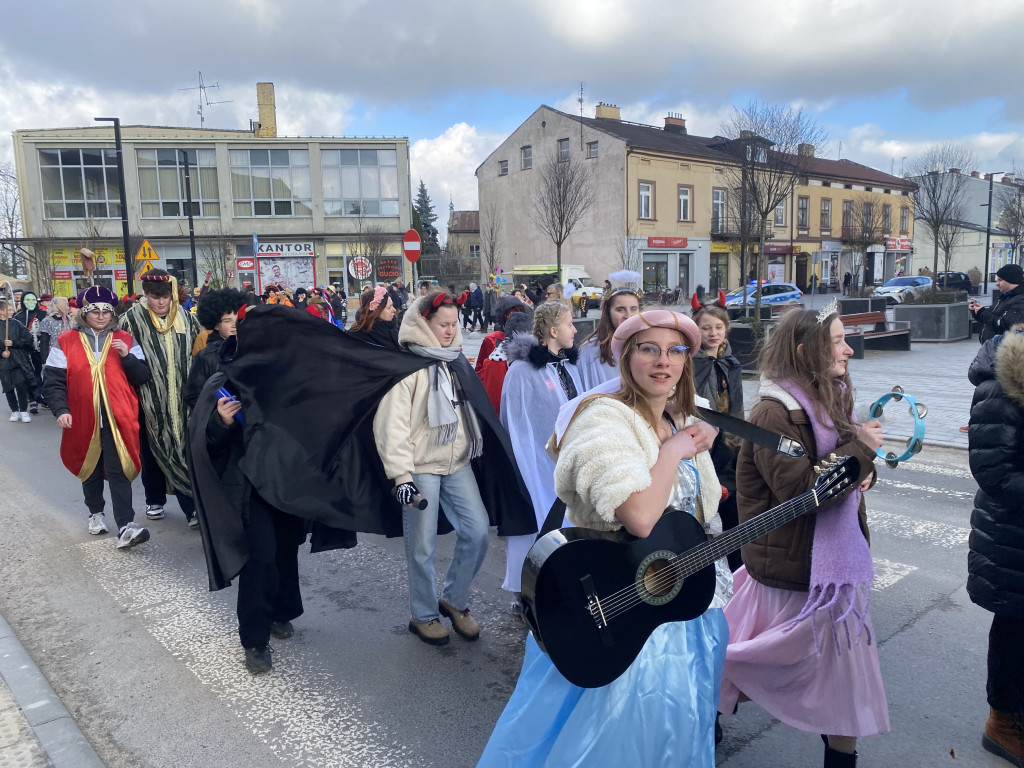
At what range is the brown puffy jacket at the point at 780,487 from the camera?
8.68 ft

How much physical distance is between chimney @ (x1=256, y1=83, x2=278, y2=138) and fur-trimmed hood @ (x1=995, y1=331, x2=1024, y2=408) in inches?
2035

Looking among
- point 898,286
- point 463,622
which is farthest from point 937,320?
point 898,286

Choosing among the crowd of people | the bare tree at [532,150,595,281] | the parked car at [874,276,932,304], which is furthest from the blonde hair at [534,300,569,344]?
the parked car at [874,276,932,304]

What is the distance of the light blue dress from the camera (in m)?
2.11

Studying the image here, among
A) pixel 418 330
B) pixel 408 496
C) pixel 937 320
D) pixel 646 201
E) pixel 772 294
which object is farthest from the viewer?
pixel 646 201

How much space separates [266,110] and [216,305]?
1966 inches

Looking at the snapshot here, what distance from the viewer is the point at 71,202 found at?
41.8 meters

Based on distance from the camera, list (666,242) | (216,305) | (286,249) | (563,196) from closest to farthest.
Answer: (216,305) < (563,196) < (286,249) < (666,242)

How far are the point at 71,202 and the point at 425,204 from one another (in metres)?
58.3

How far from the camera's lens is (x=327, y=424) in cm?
424

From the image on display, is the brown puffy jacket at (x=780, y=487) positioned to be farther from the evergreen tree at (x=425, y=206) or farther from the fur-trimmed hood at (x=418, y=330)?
the evergreen tree at (x=425, y=206)

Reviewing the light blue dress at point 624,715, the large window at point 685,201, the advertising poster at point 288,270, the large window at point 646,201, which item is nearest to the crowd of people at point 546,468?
the light blue dress at point 624,715

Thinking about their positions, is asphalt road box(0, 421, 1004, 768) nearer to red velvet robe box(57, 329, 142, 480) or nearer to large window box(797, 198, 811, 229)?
red velvet robe box(57, 329, 142, 480)

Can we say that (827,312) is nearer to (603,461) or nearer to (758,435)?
(758,435)
